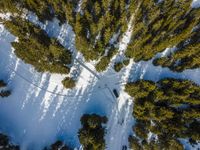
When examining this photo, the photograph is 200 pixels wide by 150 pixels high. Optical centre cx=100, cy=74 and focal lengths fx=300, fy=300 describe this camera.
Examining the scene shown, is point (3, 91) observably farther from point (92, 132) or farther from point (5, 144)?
point (92, 132)

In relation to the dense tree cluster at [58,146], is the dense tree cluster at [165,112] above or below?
above

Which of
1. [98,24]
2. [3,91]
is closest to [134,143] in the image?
[98,24]

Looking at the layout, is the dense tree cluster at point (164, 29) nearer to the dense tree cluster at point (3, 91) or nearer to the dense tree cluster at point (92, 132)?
the dense tree cluster at point (92, 132)

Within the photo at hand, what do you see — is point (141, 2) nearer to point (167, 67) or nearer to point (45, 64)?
point (167, 67)

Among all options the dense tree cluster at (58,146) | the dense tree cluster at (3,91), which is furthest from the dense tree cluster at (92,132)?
the dense tree cluster at (3,91)

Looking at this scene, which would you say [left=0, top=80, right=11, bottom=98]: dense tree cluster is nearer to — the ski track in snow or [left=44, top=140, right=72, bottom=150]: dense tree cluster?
the ski track in snow

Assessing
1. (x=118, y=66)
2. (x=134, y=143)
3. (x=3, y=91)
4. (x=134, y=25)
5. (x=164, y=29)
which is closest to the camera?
(x=164, y=29)

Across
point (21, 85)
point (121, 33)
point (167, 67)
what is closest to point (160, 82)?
point (167, 67)

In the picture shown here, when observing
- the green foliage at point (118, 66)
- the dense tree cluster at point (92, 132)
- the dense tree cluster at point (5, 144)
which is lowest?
the dense tree cluster at point (5, 144)
